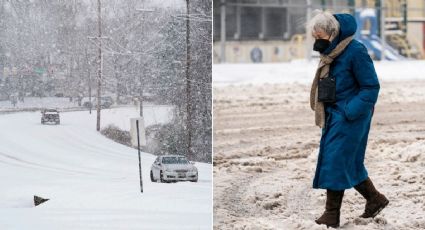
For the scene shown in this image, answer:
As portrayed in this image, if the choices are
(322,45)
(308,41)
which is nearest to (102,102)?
(322,45)

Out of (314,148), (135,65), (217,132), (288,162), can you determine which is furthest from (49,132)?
(217,132)

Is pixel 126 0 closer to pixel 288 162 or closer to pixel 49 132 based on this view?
pixel 49 132

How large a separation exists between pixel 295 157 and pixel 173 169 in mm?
2305

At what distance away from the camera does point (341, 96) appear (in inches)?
98.6

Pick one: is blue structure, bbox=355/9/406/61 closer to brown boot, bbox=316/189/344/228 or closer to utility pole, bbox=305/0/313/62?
utility pole, bbox=305/0/313/62

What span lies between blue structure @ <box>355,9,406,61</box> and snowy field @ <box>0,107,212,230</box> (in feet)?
25.3

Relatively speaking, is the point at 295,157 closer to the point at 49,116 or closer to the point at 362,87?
the point at 362,87

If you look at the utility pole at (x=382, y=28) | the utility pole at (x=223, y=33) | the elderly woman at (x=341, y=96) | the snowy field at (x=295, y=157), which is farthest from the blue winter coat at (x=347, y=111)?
the utility pole at (x=223, y=33)

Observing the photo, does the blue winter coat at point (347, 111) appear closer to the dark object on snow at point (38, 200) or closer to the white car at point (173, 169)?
the white car at point (173, 169)

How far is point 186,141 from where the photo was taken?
2322mm

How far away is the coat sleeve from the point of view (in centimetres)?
246

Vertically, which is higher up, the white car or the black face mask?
the black face mask

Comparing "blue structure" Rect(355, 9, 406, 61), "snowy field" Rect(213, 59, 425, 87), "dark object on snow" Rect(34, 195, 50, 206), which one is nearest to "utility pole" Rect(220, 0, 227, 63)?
"snowy field" Rect(213, 59, 425, 87)

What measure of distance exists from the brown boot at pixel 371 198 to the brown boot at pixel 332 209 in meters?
0.07
